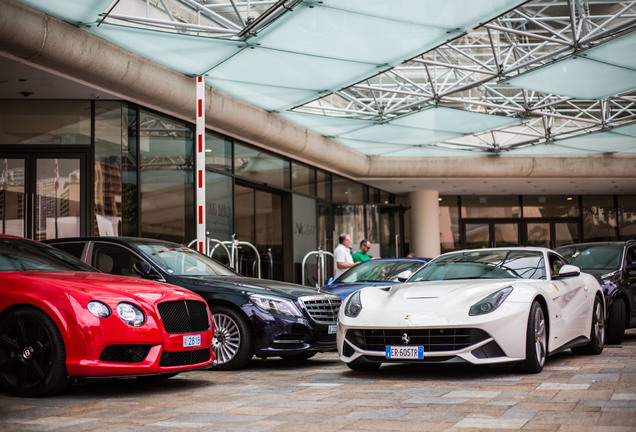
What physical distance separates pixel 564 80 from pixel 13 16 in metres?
10.9

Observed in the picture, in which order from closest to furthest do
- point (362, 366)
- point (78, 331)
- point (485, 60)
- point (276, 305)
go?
1. point (78, 331)
2. point (362, 366)
3. point (276, 305)
4. point (485, 60)

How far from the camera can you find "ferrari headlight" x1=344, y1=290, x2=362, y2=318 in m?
7.61

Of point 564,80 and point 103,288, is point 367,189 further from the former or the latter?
point 103,288

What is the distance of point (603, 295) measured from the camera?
992 cm

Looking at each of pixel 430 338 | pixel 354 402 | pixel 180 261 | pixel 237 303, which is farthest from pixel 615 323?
pixel 354 402

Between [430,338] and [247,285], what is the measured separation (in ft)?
8.15

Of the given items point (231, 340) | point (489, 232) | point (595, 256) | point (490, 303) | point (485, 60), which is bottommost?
point (231, 340)

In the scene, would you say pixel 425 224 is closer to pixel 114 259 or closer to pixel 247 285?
pixel 247 285

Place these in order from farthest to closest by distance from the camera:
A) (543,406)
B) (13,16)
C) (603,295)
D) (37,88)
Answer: (37,88) → (13,16) → (603,295) → (543,406)

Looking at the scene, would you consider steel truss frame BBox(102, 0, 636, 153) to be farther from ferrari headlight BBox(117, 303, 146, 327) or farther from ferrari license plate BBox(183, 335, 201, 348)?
ferrari headlight BBox(117, 303, 146, 327)

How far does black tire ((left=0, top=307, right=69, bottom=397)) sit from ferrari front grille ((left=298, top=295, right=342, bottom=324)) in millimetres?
3247

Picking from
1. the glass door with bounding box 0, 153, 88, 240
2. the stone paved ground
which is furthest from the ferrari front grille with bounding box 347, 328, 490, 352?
the glass door with bounding box 0, 153, 88, 240

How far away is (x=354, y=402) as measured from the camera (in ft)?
18.9

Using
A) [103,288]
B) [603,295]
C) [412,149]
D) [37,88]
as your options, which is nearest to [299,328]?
[103,288]
